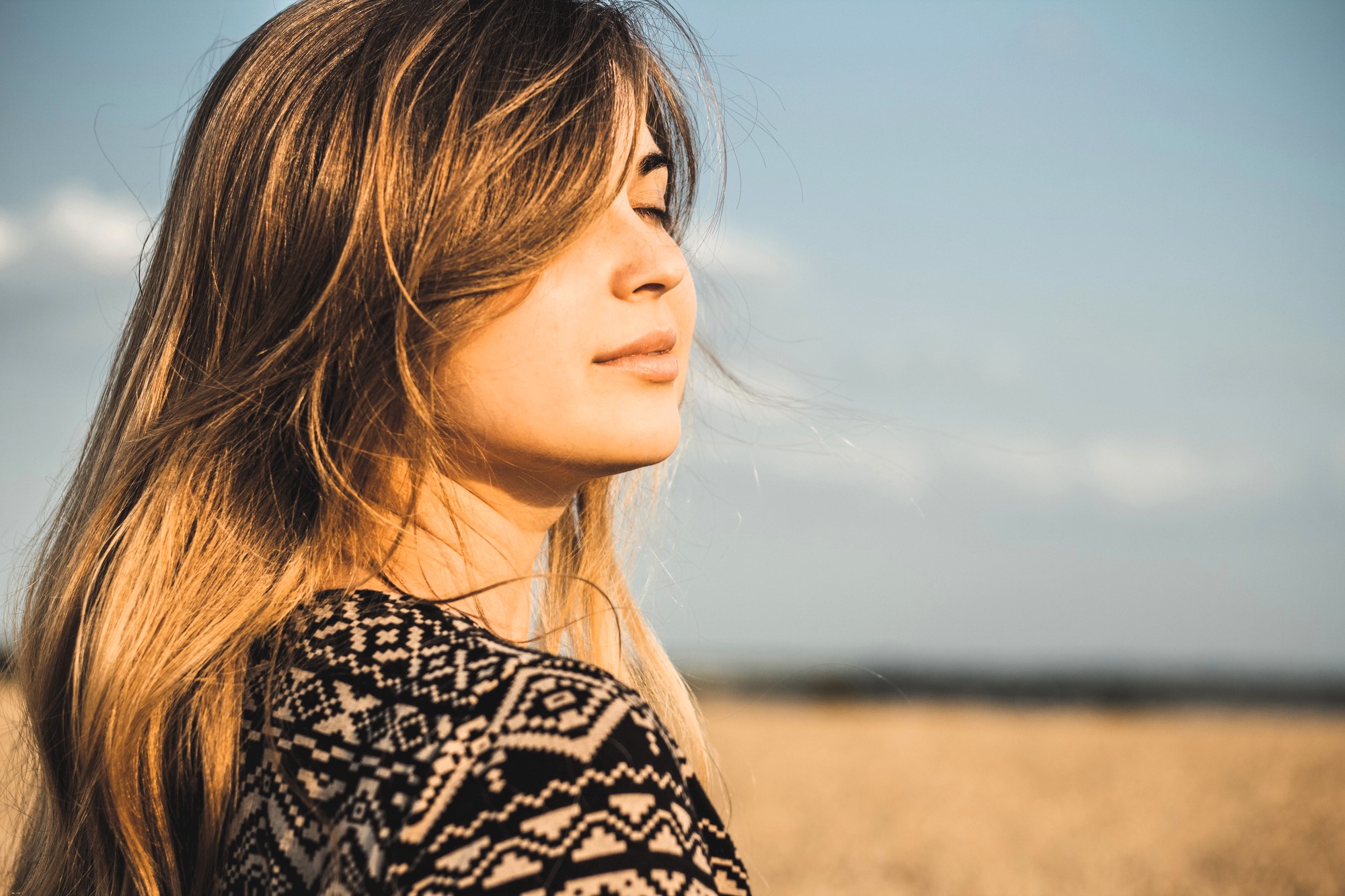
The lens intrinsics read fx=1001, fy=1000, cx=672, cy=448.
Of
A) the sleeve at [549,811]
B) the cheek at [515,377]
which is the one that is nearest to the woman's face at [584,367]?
the cheek at [515,377]

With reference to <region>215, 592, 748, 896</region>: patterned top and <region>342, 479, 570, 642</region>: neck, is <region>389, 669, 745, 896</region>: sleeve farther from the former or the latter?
<region>342, 479, 570, 642</region>: neck

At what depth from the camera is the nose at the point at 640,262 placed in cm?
166

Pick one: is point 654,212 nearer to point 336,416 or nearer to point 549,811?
point 336,416

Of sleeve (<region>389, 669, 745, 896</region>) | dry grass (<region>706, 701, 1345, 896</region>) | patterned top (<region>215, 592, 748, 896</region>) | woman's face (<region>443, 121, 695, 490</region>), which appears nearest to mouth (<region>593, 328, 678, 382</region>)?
woman's face (<region>443, 121, 695, 490</region>)

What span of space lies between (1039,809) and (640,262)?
14.0m

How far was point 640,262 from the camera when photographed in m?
1.67

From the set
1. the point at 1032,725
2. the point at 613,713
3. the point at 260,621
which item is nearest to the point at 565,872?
the point at 613,713

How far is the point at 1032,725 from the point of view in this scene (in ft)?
78.5

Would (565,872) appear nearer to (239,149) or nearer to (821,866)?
(239,149)

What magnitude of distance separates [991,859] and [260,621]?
11.3 m

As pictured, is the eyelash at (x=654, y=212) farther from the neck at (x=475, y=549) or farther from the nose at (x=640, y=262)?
the neck at (x=475, y=549)

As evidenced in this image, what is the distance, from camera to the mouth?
1.65 m

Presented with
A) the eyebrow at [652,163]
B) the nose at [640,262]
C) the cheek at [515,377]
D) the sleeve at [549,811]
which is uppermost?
the eyebrow at [652,163]

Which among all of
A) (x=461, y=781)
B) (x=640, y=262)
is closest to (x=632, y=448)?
(x=640, y=262)
